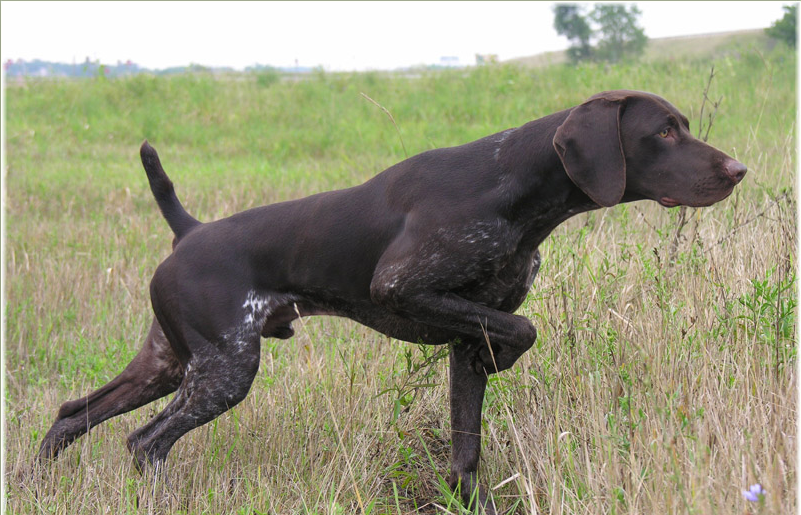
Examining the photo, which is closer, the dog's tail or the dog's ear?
the dog's ear

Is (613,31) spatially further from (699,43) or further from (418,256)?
(418,256)

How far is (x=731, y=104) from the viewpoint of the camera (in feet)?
39.2

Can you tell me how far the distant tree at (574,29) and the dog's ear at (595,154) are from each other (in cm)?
2551

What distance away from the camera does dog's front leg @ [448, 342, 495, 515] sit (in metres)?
3.64

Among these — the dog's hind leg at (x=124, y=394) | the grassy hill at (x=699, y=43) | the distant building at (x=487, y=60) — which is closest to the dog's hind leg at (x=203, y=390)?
the dog's hind leg at (x=124, y=394)

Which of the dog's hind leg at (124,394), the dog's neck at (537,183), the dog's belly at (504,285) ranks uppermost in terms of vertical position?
the dog's neck at (537,183)

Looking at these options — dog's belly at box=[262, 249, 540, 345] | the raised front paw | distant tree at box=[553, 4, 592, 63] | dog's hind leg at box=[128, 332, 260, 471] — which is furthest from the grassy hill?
dog's hind leg at box=[128, 332, 260, 471]

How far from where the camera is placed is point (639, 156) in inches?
127

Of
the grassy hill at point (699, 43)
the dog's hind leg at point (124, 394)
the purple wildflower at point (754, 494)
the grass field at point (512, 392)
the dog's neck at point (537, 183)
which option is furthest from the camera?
the grassy hill at point (699, 43)

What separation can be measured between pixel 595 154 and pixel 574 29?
94.8ft

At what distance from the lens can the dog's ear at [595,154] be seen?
123 inches

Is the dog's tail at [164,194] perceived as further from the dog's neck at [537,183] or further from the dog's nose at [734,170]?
the dog's nose at [734,170]

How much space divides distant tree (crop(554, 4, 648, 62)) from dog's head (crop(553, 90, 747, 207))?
26.4 m

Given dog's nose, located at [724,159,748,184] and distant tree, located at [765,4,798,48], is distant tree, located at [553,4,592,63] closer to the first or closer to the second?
distant tree, located at [765,4,798,48]
